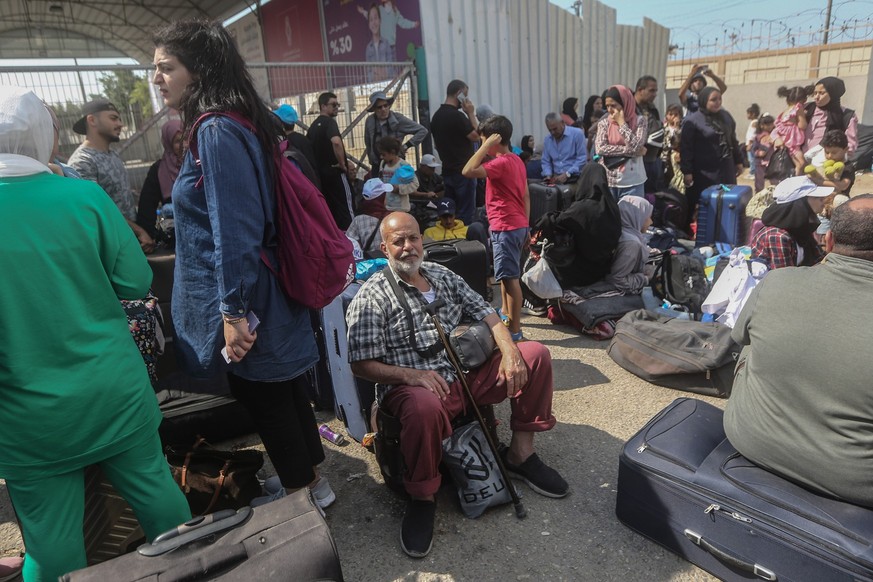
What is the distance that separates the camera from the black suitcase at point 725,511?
1.85 meters

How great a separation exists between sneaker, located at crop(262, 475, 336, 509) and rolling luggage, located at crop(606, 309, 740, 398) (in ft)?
7.24

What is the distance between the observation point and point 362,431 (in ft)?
10.3

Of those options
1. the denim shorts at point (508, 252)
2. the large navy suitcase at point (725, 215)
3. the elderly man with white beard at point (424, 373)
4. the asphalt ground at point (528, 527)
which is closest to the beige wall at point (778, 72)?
the large navy suitcase at point (725, 215)

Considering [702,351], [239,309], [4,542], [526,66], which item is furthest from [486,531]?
[526,66]

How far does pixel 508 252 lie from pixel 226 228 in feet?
9.06

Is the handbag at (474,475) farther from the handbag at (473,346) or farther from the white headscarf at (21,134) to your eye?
the white headscarf at (21,134)

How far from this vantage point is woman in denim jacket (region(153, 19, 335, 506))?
74.5 inches

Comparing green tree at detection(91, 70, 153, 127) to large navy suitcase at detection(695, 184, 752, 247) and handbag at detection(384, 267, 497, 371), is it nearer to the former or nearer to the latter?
handbag at detection(384, 267, 497, 371)

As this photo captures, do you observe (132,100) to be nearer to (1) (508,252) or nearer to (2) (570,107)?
(1) (508,252)

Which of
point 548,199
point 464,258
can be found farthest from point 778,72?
point 464,258

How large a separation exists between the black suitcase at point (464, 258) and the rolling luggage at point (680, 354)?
3.82 ft

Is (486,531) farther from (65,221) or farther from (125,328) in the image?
(65,221)

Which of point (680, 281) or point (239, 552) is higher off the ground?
point (239, 552)

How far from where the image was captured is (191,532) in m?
1.53
